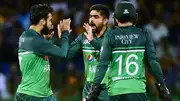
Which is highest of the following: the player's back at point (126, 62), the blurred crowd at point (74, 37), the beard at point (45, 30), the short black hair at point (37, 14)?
the short black hair at point (37, 14)

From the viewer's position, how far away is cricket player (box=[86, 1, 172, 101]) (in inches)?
309

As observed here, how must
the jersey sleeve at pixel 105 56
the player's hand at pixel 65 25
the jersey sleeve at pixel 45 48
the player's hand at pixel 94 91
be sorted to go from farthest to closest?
the player's hand at pixel 65 25
the jersey sleeve at pixel 45 48
the player's hand at pixel 94 91
the jersey sleeve at pixel 105 56

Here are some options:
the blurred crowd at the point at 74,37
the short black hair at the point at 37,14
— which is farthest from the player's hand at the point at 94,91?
Result: the blurred crowd at the point at 74,37

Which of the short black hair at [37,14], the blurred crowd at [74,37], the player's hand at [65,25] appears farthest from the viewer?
→ the blurred crowd at [74,37]

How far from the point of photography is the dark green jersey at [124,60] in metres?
7.85

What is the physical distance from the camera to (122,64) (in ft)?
25.7

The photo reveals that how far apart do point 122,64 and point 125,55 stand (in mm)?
124

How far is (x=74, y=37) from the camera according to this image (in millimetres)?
16812

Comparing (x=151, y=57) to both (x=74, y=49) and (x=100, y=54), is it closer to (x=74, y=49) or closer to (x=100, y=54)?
(x=100, y=54)

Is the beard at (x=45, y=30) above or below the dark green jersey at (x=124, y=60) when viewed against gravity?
above

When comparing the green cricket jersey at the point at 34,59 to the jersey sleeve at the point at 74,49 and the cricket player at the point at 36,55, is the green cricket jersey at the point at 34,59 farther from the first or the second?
the jersey sleeve at the point at 74,49

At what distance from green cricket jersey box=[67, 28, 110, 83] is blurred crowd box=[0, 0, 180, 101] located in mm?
6212

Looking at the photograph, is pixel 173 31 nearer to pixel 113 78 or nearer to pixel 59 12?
pixel 59 12

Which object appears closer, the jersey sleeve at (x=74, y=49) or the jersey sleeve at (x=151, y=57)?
the jersey sleeve at (x=151, y=57)
